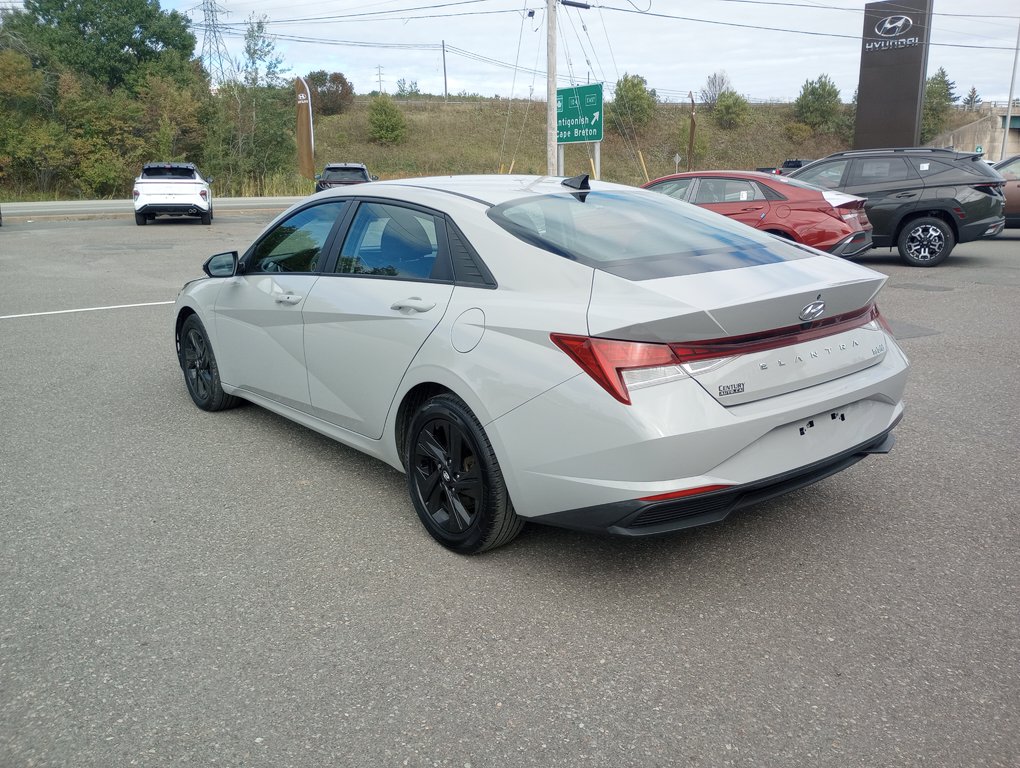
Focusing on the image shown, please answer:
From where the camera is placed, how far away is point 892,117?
1528 inches

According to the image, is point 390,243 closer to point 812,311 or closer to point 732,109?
point 812,311

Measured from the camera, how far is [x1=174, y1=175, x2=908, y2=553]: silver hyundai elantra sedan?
2.99m

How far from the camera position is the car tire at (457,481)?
3.43 m

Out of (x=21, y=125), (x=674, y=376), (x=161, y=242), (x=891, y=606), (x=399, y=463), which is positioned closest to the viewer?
(x=674, y=376)

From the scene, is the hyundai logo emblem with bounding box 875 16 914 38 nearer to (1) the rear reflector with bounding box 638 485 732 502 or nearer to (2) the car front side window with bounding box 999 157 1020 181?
(2) the car front side window with bounding box 999 157 1020 181

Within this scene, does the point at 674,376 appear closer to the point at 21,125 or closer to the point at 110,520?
the point at 110,520

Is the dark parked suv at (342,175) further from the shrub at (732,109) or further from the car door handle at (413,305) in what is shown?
the shrub at (732,109)

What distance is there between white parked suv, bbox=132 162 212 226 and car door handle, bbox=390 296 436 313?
21.3 m

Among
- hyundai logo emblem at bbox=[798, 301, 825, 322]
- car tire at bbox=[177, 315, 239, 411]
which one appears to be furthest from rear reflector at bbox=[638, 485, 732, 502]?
car tire at bbox=[177, 315, 239, 411]

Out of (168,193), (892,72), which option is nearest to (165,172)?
(168,193)

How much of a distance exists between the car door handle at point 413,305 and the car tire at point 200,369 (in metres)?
2.30

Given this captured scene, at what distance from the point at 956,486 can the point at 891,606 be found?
1.47 metres

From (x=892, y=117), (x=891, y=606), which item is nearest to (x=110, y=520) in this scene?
(x=891, y=606)

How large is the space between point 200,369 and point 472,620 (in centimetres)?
356
